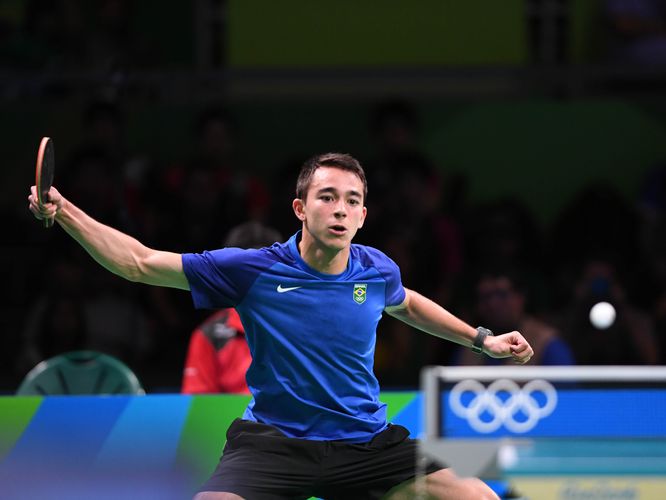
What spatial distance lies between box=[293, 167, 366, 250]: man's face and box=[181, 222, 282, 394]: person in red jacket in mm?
1766

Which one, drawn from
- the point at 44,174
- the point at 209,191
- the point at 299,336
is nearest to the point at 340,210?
the point at 299,336

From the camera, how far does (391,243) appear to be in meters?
8.26

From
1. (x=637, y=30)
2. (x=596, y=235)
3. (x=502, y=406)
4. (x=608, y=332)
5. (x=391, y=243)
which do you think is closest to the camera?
(x=502, y=406)

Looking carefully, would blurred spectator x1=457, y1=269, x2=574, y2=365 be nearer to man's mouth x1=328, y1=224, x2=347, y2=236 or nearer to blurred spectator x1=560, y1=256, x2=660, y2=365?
blurred spectator x1=560, y1=256, x2=660, y2=365

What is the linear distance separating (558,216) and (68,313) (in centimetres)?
336

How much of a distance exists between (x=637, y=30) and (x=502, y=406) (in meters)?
5.68

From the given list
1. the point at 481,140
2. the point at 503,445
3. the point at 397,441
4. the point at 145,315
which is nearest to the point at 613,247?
the point at 481,140

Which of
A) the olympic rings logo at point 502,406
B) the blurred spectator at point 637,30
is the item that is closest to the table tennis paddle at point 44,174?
the olympic rings logo at point 502,406

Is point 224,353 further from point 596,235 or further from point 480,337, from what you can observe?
point 596,235

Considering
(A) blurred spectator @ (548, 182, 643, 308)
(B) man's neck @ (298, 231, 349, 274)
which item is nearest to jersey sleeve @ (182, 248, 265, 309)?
(B) man's neck @ (298, 231, 349, 274)

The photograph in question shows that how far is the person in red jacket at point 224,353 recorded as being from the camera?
609 cm

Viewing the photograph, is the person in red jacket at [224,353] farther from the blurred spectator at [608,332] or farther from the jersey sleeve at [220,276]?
the blurred spectator at [608,332]

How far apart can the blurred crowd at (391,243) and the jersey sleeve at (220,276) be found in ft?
11.6

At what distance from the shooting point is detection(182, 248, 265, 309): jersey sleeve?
426cm
